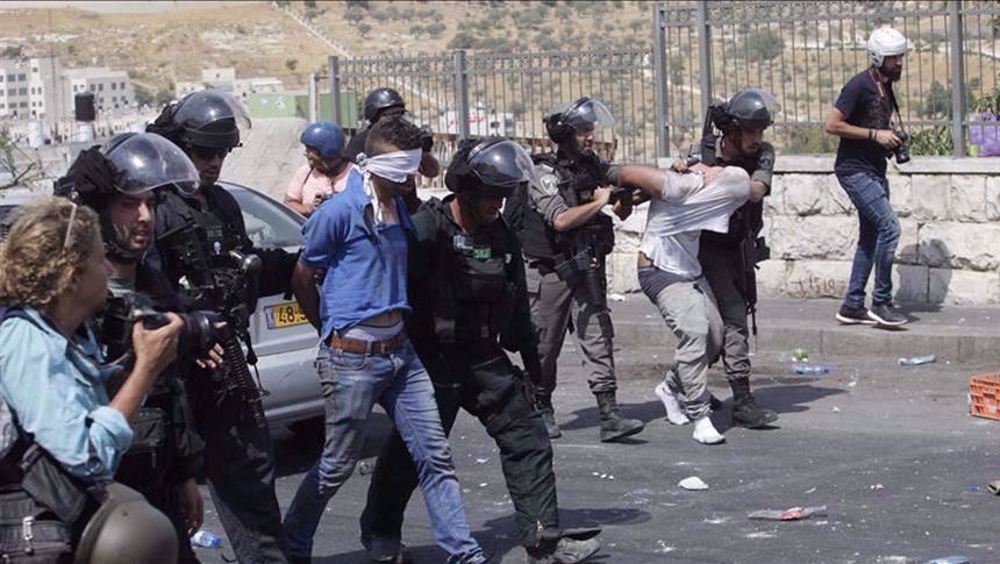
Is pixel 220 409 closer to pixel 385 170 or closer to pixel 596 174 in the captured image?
pixel 385 170

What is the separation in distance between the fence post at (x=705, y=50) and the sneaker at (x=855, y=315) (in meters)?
2.51

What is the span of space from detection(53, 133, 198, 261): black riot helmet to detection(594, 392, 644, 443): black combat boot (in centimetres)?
443

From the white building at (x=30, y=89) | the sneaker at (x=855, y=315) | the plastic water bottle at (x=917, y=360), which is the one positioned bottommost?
the plastic water bottle at (x=917, y=360)

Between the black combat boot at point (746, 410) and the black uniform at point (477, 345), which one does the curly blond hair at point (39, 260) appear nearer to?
the black uniform at point (477, 345)

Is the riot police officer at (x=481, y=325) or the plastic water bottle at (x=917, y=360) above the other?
the riot police officer at (x=481, y=325)

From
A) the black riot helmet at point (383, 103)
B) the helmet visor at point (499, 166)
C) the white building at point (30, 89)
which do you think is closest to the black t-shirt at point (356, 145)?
the black riot helmet at point (383, 103)

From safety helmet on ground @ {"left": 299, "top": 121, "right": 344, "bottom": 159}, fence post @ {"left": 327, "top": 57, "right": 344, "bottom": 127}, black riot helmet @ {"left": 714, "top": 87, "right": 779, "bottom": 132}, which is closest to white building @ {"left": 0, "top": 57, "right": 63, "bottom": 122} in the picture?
fence post @ {"left": 327, "top": 57, "right": 344, "bottom": 127}

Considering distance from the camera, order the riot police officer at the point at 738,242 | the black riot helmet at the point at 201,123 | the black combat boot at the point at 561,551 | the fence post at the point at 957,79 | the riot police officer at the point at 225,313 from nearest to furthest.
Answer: the riot police officer at the point at 225,313, the black riot helmet at the point at 201,123, the black combat boot at the point at 561,551, the riot police officer at the point at 738,242, the fence post at the point at 957,79

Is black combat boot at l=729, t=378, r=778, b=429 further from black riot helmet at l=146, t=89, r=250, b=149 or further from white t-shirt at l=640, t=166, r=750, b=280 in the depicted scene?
black riot helmet at l=146, t=89, r=250, b=149

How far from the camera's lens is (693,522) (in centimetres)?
780

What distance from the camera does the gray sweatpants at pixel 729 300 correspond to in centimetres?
962

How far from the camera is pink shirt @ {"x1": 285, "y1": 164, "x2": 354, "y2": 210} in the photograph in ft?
36.3

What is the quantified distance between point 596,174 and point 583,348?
97 centimetres

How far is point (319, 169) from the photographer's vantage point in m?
11.1
